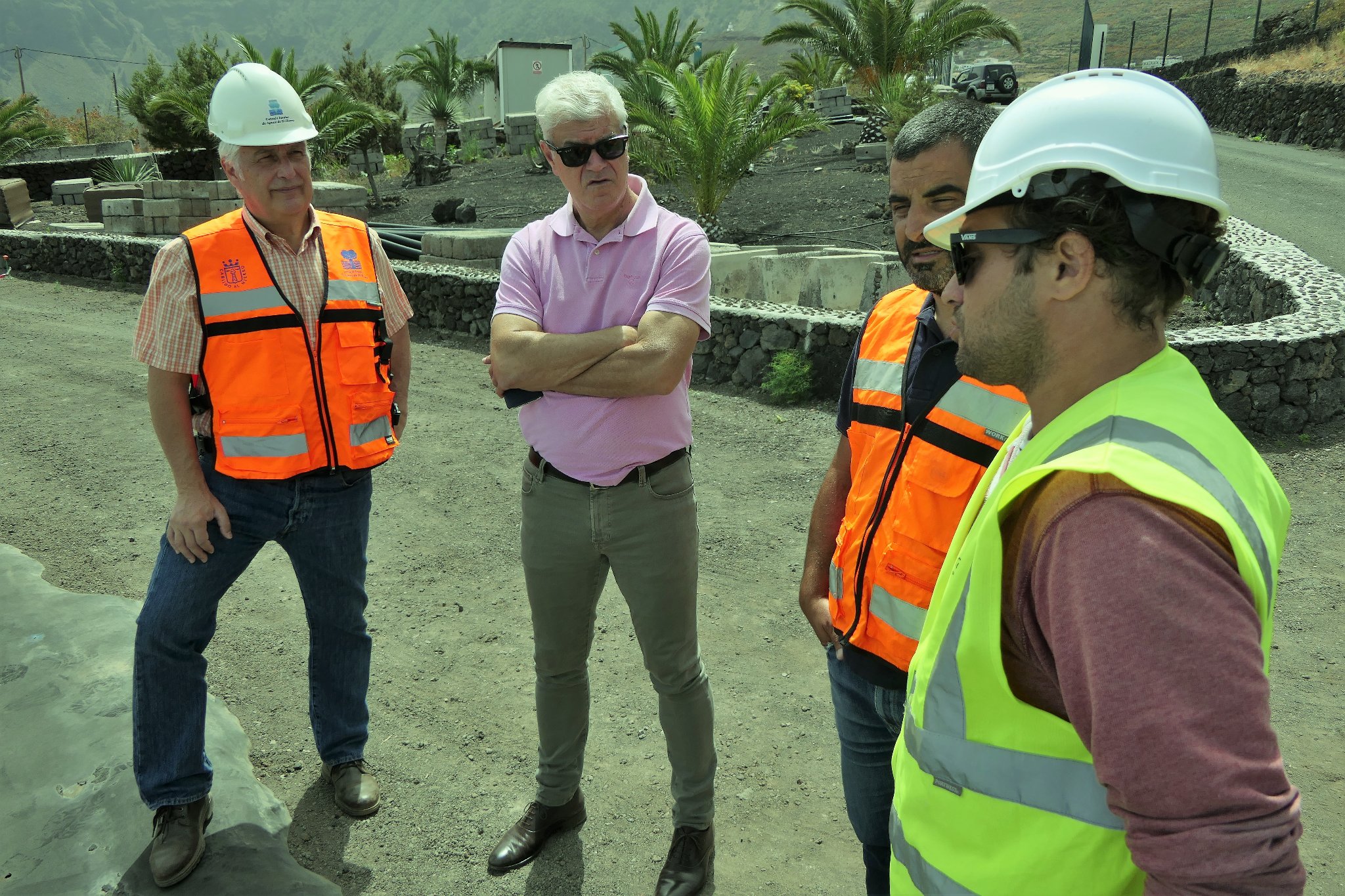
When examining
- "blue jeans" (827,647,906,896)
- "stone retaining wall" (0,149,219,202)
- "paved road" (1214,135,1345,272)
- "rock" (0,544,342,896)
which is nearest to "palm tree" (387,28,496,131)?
"stone retaining wall" (0,149,219,202)

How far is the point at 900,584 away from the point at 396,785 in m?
2.23

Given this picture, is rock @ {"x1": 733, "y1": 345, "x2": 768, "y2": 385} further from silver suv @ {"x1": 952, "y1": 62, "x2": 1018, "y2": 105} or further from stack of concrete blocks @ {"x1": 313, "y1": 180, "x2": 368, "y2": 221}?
silver suv @ {"x1": 952, "y1": 62, "x2": 1018, "y2": 105}

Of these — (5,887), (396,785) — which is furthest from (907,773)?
(5,887)

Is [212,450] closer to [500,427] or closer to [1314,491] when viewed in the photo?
[500,427]

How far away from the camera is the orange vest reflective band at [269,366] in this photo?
111 inches

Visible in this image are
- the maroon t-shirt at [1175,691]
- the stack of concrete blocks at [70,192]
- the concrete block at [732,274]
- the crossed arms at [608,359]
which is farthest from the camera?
the stack of concrete blocks at [70,192]

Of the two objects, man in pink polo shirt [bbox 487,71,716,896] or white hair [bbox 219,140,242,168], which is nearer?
man in pink polo shirt [bbox 487,71,716,896]

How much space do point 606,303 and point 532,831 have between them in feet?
5.43

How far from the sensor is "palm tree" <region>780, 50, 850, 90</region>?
98.8 feet

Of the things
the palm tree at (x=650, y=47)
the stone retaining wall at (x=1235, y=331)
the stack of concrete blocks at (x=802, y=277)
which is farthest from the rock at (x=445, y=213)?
the palm tree at (x=650, y=47)

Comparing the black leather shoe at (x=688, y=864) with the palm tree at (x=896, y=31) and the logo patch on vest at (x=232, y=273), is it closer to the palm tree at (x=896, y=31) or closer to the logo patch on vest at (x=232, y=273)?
the logo patch on vest at (x=232, y=273)

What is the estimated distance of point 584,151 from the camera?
2779mm

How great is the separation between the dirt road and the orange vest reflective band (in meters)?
1.27

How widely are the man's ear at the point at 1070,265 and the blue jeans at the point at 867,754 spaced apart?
1.15 metres
